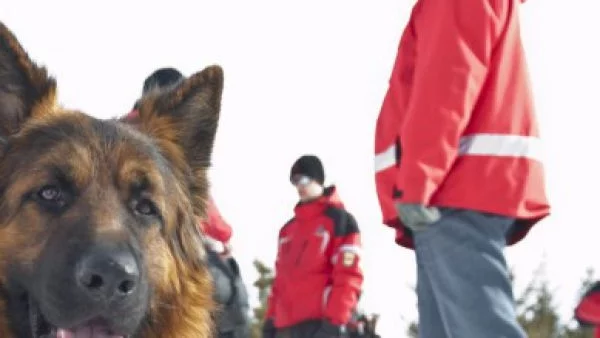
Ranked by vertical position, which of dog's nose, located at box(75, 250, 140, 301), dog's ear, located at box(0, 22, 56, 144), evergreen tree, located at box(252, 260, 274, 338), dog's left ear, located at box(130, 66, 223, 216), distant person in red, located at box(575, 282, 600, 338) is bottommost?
evergreen tree, located at box(252, 260, 274, 338)

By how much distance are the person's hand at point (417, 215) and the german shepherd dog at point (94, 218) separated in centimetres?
92

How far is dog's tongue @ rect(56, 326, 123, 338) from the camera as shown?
14.0ft

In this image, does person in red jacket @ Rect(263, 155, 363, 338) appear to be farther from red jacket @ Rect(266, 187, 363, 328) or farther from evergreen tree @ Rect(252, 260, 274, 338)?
evergreen tree @ Rect(252, 260, 274, 338)

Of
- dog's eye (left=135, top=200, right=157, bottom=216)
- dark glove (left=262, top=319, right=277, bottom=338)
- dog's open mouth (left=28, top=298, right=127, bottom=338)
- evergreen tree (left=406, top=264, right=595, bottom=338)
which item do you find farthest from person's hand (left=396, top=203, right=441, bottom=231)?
evergreen tree (left=406, top=264, right=595, bottom=338)

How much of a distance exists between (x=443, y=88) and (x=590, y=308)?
2.97 m

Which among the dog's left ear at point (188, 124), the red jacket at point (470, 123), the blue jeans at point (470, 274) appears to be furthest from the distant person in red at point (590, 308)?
the dog's left ear at point (188, 124)

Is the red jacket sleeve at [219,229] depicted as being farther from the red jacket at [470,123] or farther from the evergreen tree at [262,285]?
the evergreen tree at [262,285]

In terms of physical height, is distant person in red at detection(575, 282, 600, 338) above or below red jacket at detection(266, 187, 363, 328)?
above

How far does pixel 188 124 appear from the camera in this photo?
5.09m

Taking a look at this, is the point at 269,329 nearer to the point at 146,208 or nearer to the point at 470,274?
the point at 470,274

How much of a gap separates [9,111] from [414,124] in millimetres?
1802

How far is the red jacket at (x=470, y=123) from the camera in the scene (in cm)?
527

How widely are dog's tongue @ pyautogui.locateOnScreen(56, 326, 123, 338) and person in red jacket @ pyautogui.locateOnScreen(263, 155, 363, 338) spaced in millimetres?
6798

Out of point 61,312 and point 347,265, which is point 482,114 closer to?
point 61,312
